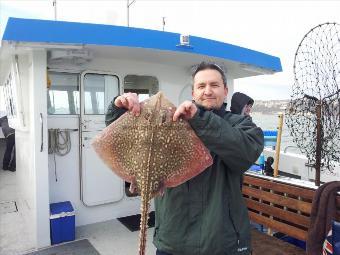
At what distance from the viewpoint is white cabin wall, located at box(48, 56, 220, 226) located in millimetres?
5363

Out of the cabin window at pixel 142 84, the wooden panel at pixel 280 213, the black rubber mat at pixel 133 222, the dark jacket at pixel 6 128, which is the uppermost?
the cabin window at pixel 142 84

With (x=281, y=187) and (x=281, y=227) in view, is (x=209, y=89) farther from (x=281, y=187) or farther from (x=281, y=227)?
(x=281, y=227)

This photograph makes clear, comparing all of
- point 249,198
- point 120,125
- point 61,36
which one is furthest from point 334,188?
point 61,36

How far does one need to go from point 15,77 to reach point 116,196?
2789 mm

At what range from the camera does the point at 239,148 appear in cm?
184

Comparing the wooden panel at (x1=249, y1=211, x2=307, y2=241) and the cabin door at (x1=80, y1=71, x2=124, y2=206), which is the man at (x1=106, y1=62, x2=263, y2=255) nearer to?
the wooden panel at (x1=249, y1=211, x2=307, y2=241)

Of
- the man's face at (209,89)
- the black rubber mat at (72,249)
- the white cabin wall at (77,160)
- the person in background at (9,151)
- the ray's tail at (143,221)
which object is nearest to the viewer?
the ray's tail at (143,221)

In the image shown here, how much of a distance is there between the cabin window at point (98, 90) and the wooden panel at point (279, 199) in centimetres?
295

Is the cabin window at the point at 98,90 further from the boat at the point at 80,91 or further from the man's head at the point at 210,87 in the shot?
the man's head at the point at 210,87

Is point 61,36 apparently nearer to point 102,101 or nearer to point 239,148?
point 102,101

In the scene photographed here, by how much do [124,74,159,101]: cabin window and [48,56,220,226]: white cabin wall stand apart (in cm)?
24

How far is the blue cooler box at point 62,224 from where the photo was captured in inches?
191

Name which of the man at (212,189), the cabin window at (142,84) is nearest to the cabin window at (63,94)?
the cabin window at (142,84)

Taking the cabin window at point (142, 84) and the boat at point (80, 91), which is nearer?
the boat at point (80, 91)
